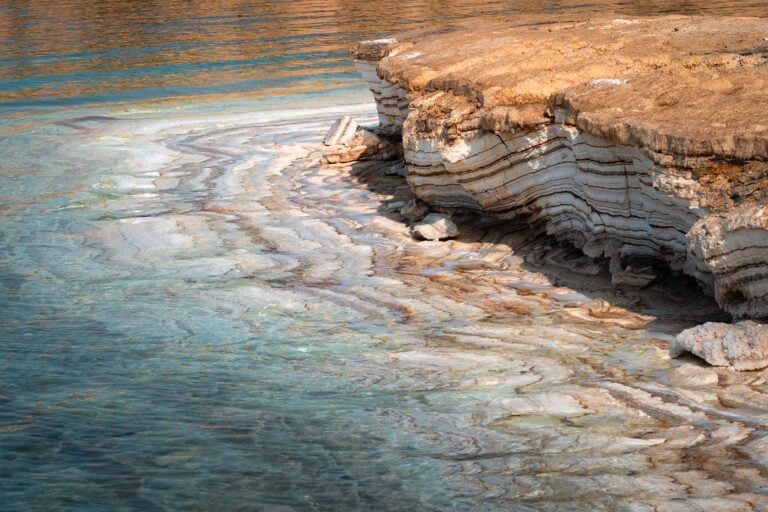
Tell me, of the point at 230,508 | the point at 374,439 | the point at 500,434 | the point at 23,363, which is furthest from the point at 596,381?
the point at 23,363

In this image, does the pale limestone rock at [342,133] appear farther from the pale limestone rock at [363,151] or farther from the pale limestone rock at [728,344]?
the pale limestone rock at [728,344]

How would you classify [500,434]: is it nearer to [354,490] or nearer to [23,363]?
[354,490]

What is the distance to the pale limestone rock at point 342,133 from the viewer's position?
873 cm

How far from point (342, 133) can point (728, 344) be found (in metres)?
5.24

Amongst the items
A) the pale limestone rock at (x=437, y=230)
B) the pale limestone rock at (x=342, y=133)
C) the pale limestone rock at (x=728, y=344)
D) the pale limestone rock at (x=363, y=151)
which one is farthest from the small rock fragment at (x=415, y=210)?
the pale limestone rock at (x=728, y=344)

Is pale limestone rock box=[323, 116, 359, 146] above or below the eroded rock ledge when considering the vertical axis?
below

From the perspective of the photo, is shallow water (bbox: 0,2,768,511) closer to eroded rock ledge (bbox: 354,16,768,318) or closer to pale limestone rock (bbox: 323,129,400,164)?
pale limestone rock (bbox: 323,129,400,164)

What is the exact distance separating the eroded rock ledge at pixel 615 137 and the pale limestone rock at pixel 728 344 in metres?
0.19

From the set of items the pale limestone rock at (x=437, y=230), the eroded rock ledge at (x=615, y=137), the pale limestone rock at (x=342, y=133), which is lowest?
the pale limestone rock at (x=437, y=230)

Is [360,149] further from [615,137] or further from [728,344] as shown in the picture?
[728,344]

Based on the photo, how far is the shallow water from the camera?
3.15m

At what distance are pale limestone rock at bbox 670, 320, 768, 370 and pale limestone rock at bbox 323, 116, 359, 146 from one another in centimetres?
479

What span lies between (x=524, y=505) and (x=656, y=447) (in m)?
0.62

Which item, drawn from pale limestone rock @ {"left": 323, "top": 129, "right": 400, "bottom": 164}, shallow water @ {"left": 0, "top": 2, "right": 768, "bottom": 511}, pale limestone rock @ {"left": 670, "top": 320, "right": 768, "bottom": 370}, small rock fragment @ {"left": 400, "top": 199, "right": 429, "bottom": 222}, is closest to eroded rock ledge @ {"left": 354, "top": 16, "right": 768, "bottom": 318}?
small rock fragment @ {"left": 400, "top": 199, "right": 429, "bottom": 222}
